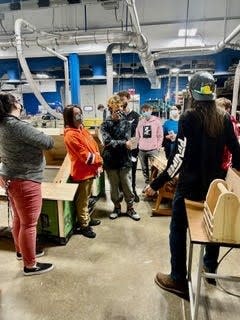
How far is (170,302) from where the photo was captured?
1.80 m

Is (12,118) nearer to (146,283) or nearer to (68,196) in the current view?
(68,196)

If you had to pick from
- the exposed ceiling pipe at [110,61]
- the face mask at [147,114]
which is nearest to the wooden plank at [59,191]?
the face mask at [147,114]

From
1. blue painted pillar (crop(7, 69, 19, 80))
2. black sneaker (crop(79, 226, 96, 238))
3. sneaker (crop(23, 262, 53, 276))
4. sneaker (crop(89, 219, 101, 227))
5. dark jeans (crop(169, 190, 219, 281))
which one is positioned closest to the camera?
dark jeans (crop(169, 190, 219, 281))

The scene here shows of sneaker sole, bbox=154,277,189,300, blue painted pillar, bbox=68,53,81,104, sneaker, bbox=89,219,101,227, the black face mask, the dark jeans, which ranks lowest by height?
sneaker, bbox=89,219,101,227

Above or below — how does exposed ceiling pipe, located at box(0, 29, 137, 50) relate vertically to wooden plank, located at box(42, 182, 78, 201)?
above

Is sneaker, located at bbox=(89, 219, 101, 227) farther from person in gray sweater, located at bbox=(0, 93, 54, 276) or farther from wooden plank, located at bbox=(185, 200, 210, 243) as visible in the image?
wooden plank, located at bbox=(185, 200, 210, 243)

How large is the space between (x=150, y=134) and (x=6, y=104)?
8.32 feet

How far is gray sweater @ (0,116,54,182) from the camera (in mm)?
1741

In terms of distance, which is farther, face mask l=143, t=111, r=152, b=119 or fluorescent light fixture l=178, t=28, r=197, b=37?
fluorescent light fixture l=178, t=28, r=197, b=37

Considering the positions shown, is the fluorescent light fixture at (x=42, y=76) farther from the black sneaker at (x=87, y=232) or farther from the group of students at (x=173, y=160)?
the black sneaker at (x=87, y=232)

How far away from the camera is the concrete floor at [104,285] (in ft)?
5.65

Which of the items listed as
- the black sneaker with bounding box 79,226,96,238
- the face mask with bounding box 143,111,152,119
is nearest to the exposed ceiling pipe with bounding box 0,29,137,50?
the face mask with bounding box 143,111,152,119

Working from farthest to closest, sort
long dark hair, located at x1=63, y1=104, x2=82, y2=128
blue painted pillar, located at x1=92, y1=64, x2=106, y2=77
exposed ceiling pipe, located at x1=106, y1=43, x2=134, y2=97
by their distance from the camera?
blue painted pillar, located at x1=92, y1=64, x2=106, y2=77, exposed ceiling pipe, located at x1=106, y1=43, x2=134, y2=97, long dark hair, located at x1=63, y1=104, x2=82, y2=128

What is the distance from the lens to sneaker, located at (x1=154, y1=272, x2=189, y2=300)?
1.85 m
